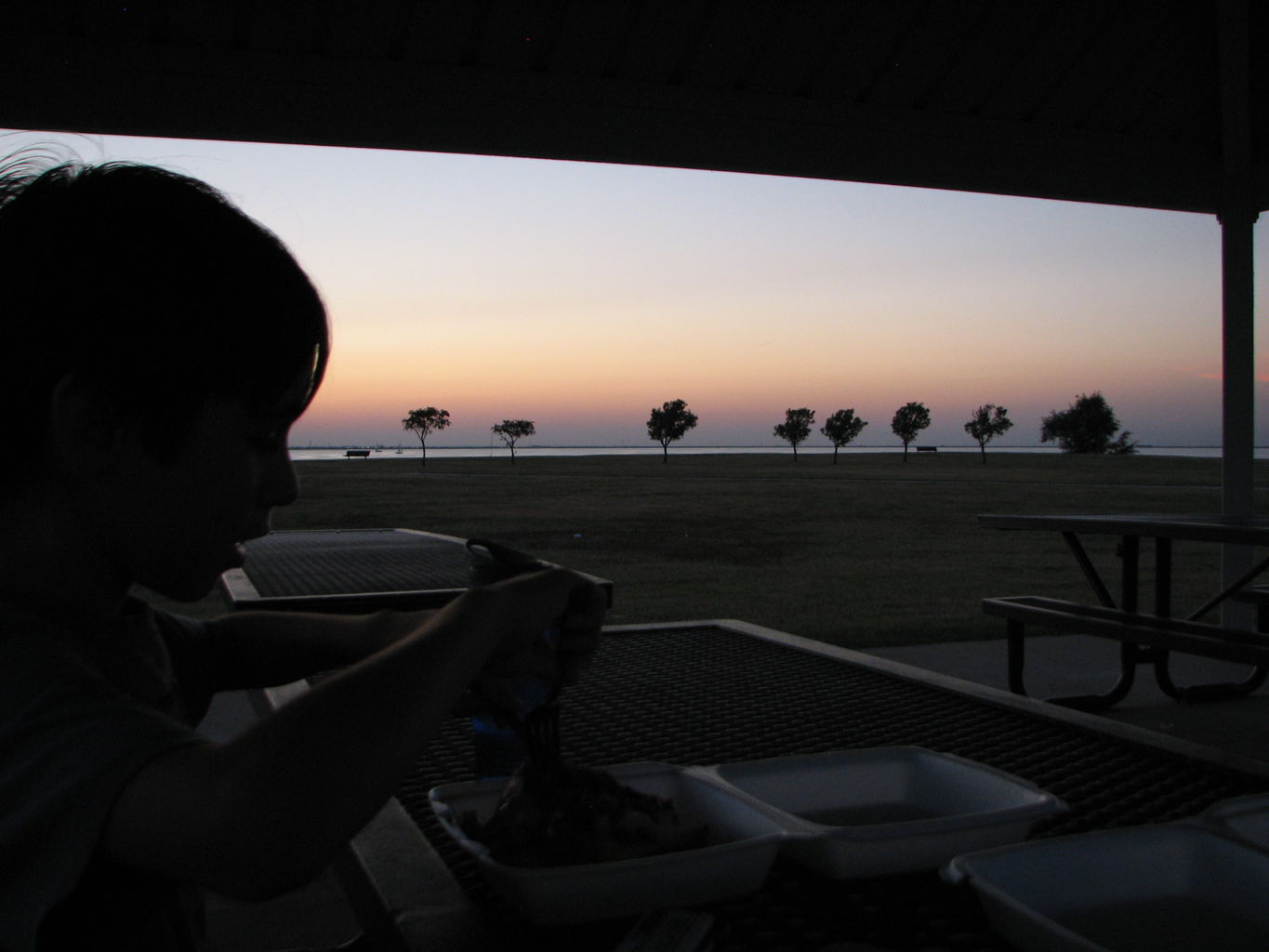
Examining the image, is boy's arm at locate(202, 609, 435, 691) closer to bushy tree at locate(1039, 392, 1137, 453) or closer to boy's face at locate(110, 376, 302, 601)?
boy's face at locate(110, 376, 302, 601)

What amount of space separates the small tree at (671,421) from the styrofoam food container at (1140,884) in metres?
62.7

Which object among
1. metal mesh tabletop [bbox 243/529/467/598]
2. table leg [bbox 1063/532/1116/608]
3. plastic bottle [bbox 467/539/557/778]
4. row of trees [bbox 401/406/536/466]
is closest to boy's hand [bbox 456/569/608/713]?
plastic bottle [bbox 467/539/557/778]

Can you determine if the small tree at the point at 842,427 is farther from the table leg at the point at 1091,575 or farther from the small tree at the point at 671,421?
the table leg at the point at 1091,575

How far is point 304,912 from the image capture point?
2.20 metres

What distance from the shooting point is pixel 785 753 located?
1044 mm

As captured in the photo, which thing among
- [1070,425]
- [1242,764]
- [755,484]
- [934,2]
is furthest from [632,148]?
[1070,425]

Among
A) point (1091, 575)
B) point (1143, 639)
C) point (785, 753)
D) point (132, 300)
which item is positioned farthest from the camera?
point (1091, 575)

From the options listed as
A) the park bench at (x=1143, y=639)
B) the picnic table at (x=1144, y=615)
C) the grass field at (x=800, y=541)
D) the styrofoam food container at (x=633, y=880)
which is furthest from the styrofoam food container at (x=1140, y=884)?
the grass field at (x=800, y=541)

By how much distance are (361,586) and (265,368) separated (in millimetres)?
1189

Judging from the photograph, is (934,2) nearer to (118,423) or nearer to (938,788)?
(938,788)

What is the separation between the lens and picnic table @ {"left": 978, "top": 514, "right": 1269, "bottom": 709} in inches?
121

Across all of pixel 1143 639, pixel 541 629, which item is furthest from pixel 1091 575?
pixel 541 629

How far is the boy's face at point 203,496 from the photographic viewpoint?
65 cm

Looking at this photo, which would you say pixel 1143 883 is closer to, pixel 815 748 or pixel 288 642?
pixel 815 748
